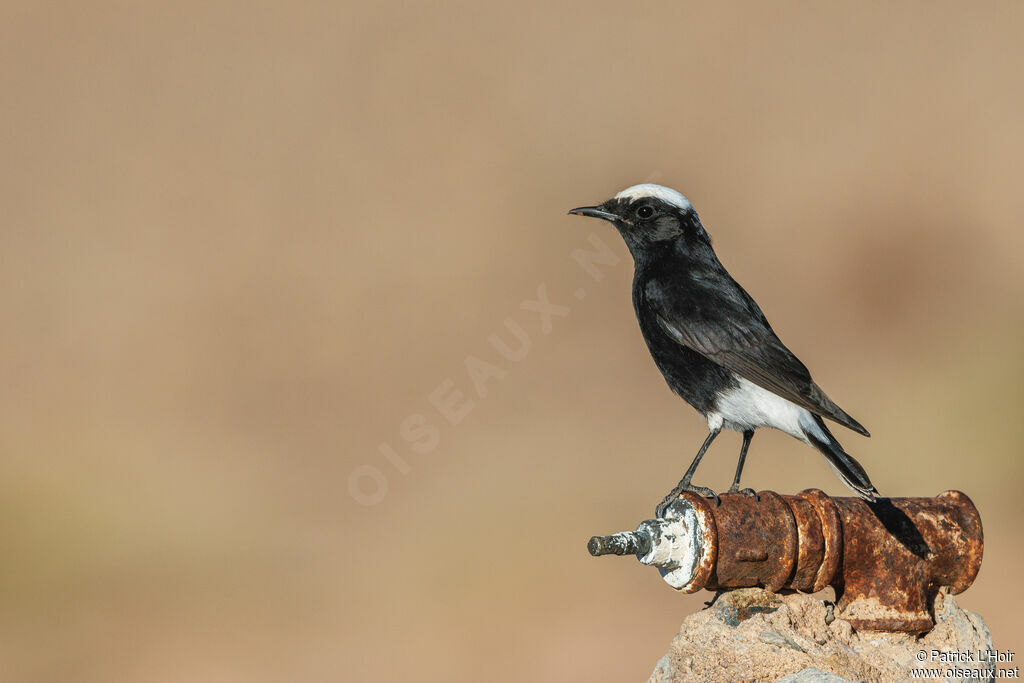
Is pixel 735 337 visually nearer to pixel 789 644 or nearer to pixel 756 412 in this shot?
pixel 756 412

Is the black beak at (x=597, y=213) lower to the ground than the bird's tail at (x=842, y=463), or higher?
higher

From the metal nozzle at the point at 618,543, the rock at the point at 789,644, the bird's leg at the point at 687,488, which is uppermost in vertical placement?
the metal nozzle at the point at 618,543

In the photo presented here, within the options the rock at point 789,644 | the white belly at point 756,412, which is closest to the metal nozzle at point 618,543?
the rock at point 789,644

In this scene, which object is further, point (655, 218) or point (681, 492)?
point (655, 218)

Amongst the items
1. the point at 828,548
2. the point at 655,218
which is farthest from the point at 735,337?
the point at 828,548

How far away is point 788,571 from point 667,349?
1742 millimetres

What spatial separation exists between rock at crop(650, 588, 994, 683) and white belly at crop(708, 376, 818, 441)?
3.59 ft

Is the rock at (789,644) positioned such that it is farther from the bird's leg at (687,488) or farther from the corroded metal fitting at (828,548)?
the bird's leg at (687,488)

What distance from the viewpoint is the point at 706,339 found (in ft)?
14.1

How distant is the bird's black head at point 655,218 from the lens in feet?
16.0

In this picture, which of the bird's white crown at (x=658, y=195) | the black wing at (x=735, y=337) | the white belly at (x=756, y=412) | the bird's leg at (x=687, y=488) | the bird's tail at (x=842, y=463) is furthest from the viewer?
the bird's white crown at (x=658, y=195)

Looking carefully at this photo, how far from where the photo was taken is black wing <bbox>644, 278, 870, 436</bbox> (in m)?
3.97

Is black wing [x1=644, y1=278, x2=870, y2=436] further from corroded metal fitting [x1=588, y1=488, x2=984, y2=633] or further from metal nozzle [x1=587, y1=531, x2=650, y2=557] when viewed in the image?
metal nozzle [x1=587, y1=531, x2=650, y2=557]

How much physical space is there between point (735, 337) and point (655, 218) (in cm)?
88
